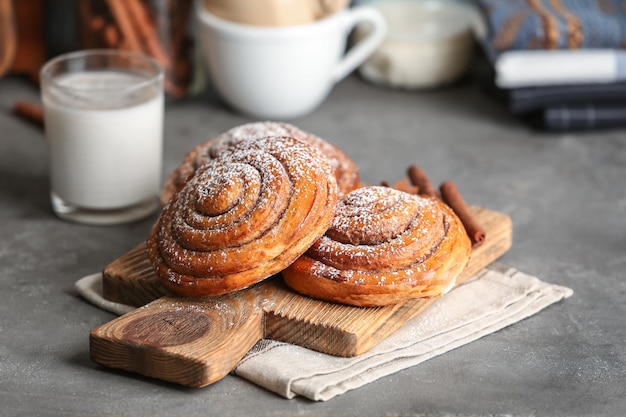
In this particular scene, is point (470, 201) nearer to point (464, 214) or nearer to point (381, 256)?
point (464, 214)

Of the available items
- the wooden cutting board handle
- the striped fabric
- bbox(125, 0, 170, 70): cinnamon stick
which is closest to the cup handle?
the striped fabric

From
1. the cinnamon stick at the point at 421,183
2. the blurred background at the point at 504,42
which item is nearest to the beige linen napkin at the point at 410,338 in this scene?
the cinnamon stick at the point at 421,183

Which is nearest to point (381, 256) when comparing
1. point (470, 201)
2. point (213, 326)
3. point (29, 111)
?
point (213, 326)

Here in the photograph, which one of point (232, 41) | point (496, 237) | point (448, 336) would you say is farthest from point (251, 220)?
point (232, 41)

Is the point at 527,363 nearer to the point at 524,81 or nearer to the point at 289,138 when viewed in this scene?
the point at 289,138

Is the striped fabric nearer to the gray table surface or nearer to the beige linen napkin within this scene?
the gray table surface
